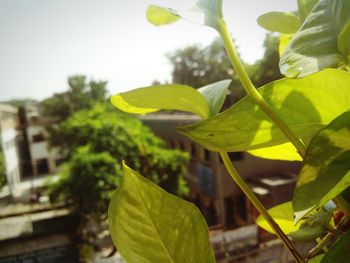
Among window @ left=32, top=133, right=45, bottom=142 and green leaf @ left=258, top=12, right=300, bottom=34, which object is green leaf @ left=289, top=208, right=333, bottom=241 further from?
window @ left=32, top=133, right=45, bottom=142

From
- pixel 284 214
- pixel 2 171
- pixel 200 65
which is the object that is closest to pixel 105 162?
pixel 284 214

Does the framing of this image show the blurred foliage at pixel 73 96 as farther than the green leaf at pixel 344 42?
Yes

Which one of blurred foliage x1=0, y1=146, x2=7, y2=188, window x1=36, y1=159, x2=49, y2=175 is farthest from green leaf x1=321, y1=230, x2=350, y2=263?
window x1=36, y1=159, x2=49, y2=175

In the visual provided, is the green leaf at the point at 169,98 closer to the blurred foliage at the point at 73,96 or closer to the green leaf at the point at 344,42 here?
the green leaf at the point at 344,42

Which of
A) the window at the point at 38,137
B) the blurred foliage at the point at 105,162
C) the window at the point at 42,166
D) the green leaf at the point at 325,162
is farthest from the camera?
the window at the point at 42,166

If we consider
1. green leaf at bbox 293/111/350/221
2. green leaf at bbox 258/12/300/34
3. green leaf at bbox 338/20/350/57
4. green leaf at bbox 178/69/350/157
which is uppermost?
green leaf at bbox 258/12/300/34

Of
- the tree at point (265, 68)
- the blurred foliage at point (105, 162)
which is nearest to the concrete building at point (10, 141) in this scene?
the blurred foliage at point (105, 162)

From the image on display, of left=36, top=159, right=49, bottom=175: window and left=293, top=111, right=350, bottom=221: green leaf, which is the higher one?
left=293, top=111, right=350, bottom=221: green leaf
